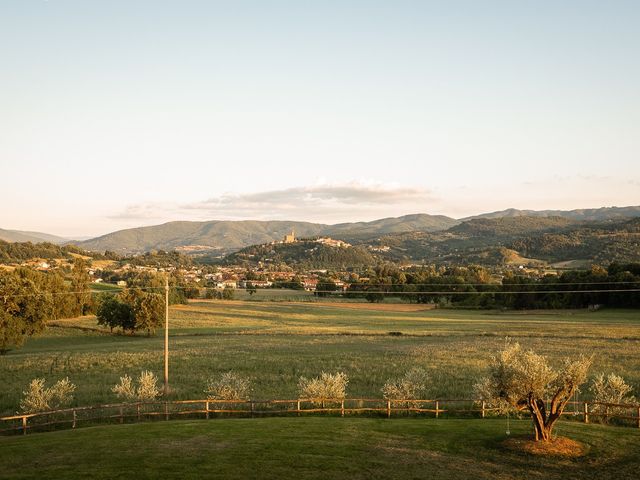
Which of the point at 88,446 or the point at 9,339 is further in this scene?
the point at 9,339

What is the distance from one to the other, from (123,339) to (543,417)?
66083 mm

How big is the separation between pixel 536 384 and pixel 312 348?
41.6 m

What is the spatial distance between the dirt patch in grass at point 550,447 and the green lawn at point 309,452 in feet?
1.38

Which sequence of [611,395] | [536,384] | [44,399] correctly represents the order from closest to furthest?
[536,384] < [611,395] < [44,399]

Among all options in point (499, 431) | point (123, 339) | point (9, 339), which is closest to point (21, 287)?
point (9, 339)

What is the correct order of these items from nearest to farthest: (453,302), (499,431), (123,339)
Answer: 1. (499,431)
2. (123,339)
3. (453,302)

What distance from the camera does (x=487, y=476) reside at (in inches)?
798

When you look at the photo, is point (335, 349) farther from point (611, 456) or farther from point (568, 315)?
point (568, 315)

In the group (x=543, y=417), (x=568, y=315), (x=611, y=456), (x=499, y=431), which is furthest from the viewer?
(x=568, y=315)

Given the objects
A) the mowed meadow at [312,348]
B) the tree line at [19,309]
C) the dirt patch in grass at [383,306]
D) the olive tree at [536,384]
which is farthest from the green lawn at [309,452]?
the dirt patch in grass at [383,306]

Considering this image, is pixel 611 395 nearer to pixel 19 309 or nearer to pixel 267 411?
pixel 267 411

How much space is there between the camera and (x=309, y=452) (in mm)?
22656

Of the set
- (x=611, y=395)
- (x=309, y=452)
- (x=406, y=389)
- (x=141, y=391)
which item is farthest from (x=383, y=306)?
(x=309, y=452)

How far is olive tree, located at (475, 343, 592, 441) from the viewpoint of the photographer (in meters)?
23.6
